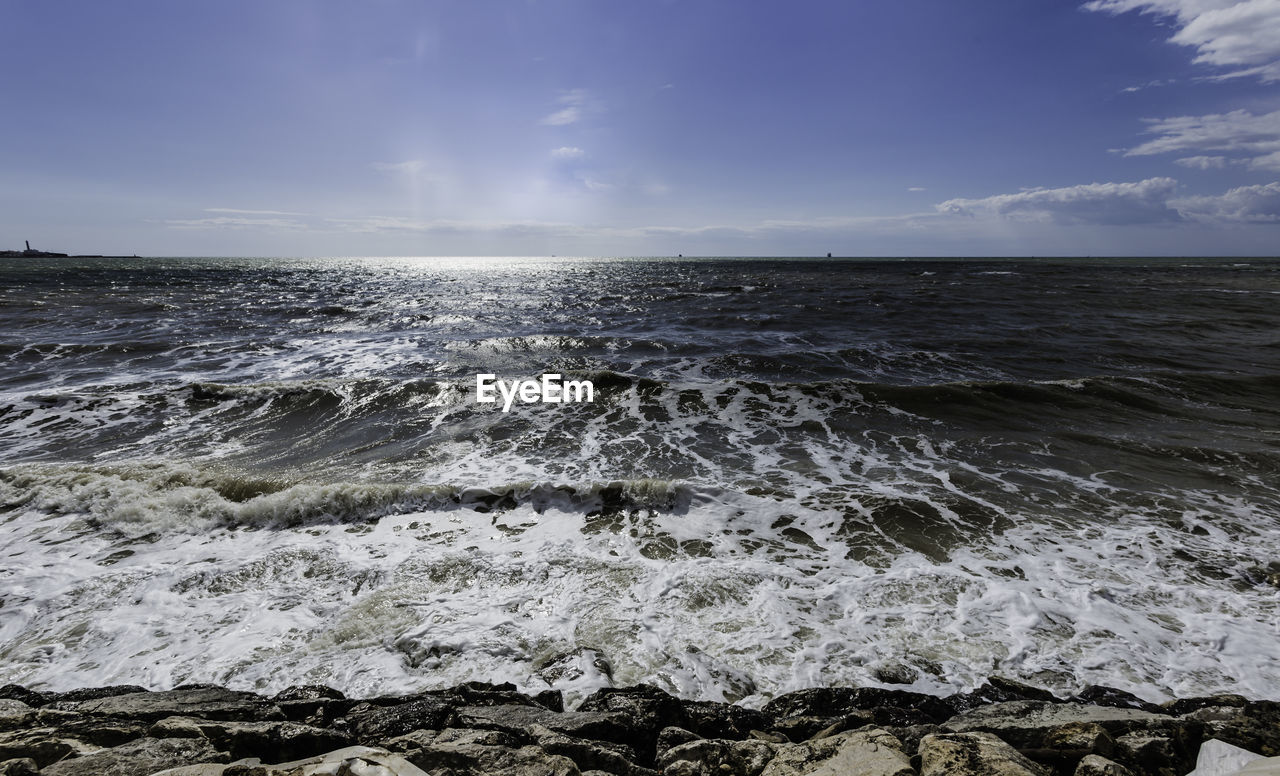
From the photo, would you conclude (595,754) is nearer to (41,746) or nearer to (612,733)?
(612,733)

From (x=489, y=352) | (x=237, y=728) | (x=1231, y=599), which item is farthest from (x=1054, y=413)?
(x=489, y=352)

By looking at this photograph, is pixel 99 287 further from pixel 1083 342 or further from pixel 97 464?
pixel 1083 342

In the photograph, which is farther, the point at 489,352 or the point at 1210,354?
the point at 489,352

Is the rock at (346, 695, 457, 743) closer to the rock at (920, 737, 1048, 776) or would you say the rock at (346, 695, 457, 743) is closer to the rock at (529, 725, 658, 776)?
the rock at (529, 725, 658, 776)

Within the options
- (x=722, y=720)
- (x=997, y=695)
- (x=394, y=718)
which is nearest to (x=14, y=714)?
(x=394, y=718)

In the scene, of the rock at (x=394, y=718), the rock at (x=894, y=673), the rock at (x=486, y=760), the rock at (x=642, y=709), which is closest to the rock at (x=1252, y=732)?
the rock at (x=894, y=673)

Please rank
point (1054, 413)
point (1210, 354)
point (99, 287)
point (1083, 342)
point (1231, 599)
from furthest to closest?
point (99, 287) < point (1083, 342) < point (1210, 354) < point (1054, 413) < point (1231, 599)
